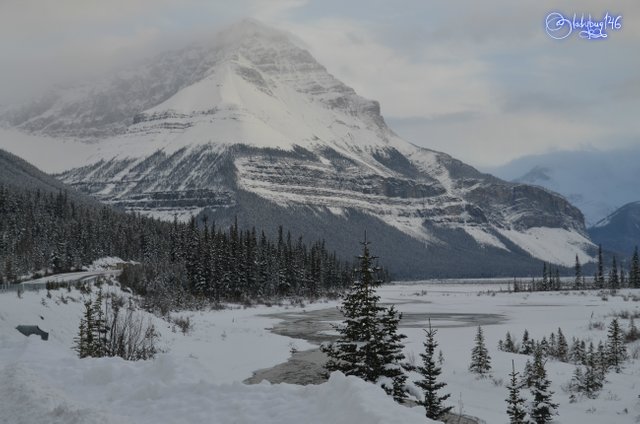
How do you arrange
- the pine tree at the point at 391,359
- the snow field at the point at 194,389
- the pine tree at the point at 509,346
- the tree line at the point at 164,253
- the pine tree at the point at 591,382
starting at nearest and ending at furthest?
the snow field at the point at 194,389
the pine tree at the point at 391,359
the pine tree at the point at 591,382
the pine tree at the point at 509,346
the tree line at the point at 164,253

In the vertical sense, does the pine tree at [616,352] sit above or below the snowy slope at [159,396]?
below

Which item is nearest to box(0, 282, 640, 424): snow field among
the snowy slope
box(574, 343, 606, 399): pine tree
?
the snowy slope

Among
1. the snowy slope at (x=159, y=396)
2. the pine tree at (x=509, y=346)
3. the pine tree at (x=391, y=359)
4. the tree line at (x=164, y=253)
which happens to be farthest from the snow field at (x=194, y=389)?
the tree line at (x=164, y=253)

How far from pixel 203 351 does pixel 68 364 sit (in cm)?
1564

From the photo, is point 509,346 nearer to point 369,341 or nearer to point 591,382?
point 591,382

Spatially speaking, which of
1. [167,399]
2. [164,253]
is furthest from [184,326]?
[164,253]

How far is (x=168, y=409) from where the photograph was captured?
12.5 metres

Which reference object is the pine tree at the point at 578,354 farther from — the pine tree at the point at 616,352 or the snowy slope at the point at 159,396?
the snowy slope at the point at 159,396

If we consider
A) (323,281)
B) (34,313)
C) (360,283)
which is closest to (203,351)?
(34,313)

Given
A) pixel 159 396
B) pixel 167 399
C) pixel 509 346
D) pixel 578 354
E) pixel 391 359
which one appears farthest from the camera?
pixel 509 346

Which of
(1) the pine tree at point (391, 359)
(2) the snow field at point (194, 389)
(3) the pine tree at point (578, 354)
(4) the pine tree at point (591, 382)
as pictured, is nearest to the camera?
(2) the snow field at point (194, 389)

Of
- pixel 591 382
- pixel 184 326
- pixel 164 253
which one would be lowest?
pixel 591 382

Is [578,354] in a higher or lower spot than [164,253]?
lower

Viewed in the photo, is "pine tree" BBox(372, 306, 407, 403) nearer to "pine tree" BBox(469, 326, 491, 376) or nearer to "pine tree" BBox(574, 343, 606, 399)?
"pine tree" BBox(574, 343, 606, 399)
